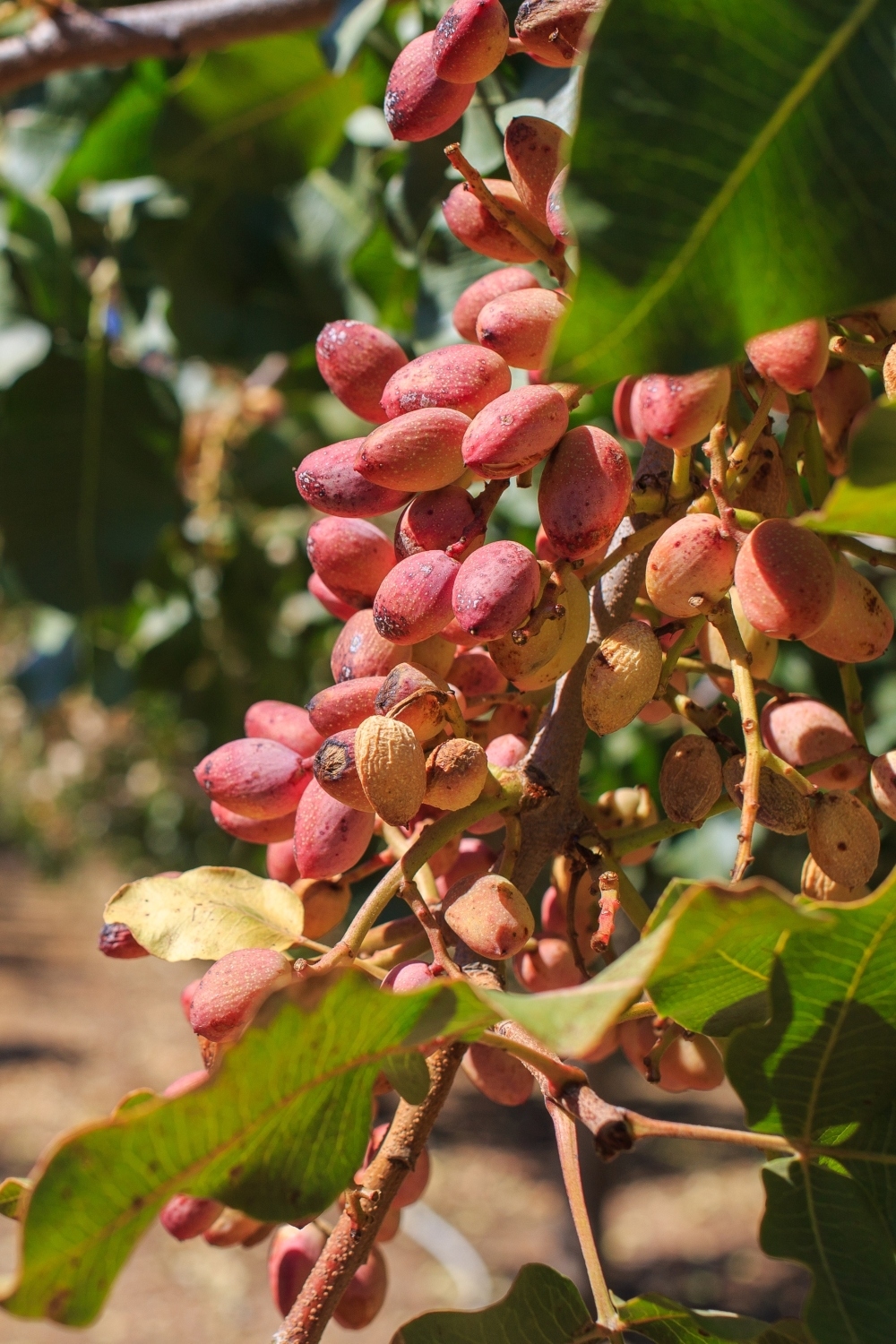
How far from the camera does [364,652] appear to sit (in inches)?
18.8

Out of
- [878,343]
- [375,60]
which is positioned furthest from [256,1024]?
[375,60]

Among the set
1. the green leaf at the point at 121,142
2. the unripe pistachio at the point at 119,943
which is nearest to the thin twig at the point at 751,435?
the unripe pistachio at the point at 119,943

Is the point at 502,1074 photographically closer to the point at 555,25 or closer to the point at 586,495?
the point at 586,495

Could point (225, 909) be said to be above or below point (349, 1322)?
above

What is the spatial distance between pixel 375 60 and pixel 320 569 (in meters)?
0.75

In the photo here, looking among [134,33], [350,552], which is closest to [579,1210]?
[350,552]

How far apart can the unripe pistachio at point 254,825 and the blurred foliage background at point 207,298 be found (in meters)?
0.38

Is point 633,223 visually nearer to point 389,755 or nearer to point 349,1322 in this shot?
point 389,755

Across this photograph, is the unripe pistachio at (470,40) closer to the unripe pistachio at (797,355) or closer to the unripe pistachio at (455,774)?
the unripe pistachio at (797,355)

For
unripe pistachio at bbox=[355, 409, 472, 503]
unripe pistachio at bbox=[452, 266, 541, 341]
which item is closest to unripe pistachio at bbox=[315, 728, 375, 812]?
unripe pistachio at bbox=[355, 409, 472, 503]

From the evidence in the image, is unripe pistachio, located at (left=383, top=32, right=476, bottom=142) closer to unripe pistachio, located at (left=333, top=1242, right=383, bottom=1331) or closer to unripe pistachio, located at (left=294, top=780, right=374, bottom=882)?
unripe pistachio, located at (left=294, top=780, right=374, bottom=882)

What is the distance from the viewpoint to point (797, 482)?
496 mm

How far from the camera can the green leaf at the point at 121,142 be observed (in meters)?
1.21

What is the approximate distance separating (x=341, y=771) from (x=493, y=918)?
0.08 metres
